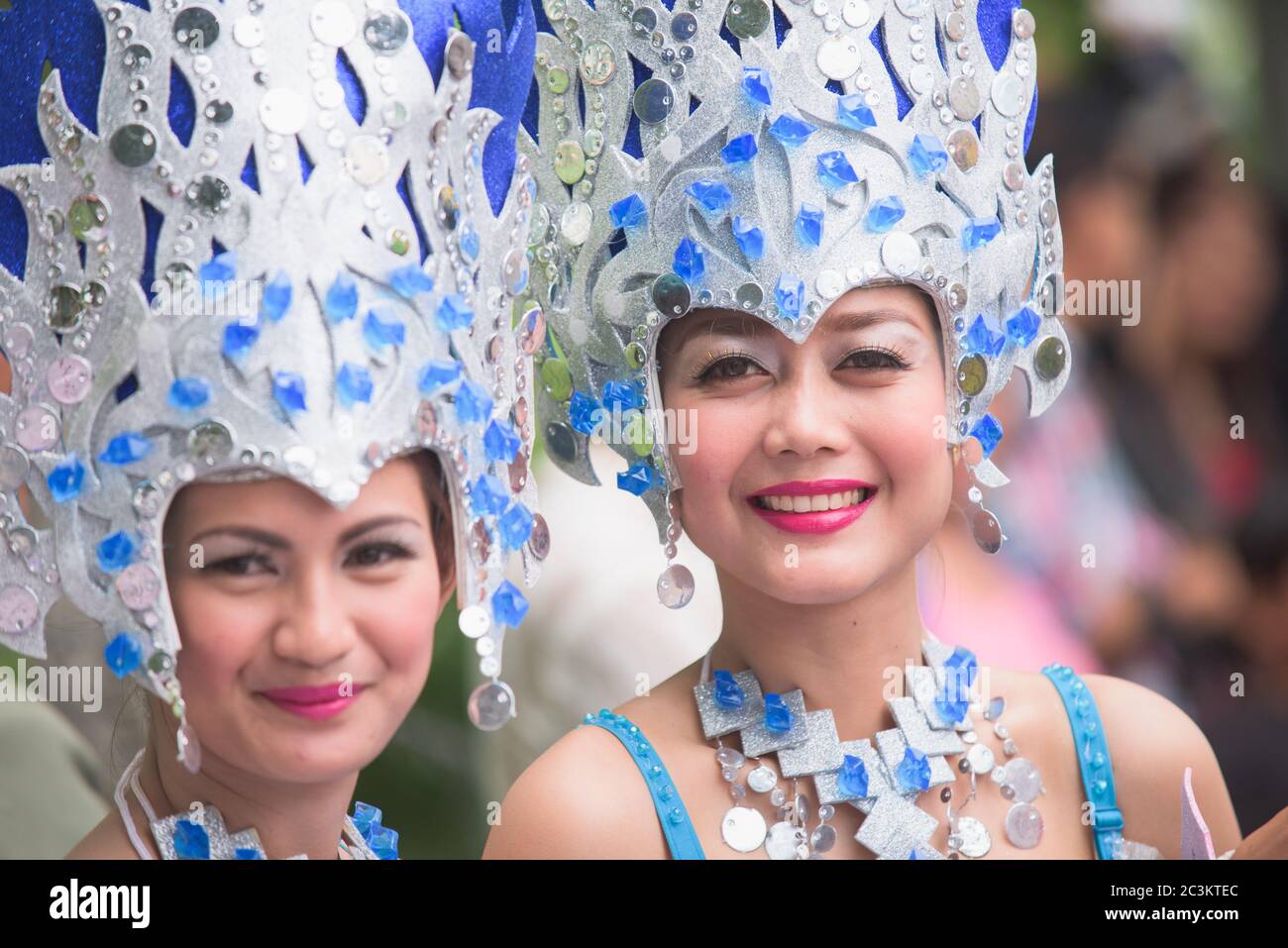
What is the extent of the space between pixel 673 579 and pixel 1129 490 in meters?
1.52

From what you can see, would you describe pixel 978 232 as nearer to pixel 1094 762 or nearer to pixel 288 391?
pixel 1094 762

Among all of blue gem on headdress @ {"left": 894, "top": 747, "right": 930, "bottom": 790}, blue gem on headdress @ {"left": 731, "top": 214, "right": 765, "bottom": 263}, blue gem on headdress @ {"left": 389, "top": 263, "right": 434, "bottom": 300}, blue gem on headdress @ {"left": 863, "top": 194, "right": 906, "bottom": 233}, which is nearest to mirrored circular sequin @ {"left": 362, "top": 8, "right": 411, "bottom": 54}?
blue gem on headdress @ {"left": 389, "top": 263, "right": 434, "bottom": 300}

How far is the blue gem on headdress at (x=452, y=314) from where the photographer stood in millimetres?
1937

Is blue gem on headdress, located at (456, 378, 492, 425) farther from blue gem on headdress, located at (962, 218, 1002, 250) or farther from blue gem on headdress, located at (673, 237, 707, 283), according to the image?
blue gem on headdress, located at (962, 218, 1002, 250)

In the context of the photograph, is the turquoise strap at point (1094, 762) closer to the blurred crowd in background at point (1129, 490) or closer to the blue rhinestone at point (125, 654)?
the blurred crowd in background at point (1129, 490)

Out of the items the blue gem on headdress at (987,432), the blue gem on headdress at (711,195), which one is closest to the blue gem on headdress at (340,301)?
the blue gem on headdress at (711,195)

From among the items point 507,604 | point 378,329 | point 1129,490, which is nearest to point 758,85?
point 378,329

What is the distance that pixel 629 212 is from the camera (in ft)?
7.13

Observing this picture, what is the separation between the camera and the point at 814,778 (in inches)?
88.5

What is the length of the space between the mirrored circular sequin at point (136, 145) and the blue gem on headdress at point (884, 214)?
0.81 meters

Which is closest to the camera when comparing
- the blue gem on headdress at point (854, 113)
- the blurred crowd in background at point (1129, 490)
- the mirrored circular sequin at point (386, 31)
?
the mirrored circular sequin at point (386, 31)

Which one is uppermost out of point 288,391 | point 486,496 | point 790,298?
point 790,298

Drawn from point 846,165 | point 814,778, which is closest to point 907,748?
point 814,778

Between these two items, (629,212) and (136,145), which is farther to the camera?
(629,212)
